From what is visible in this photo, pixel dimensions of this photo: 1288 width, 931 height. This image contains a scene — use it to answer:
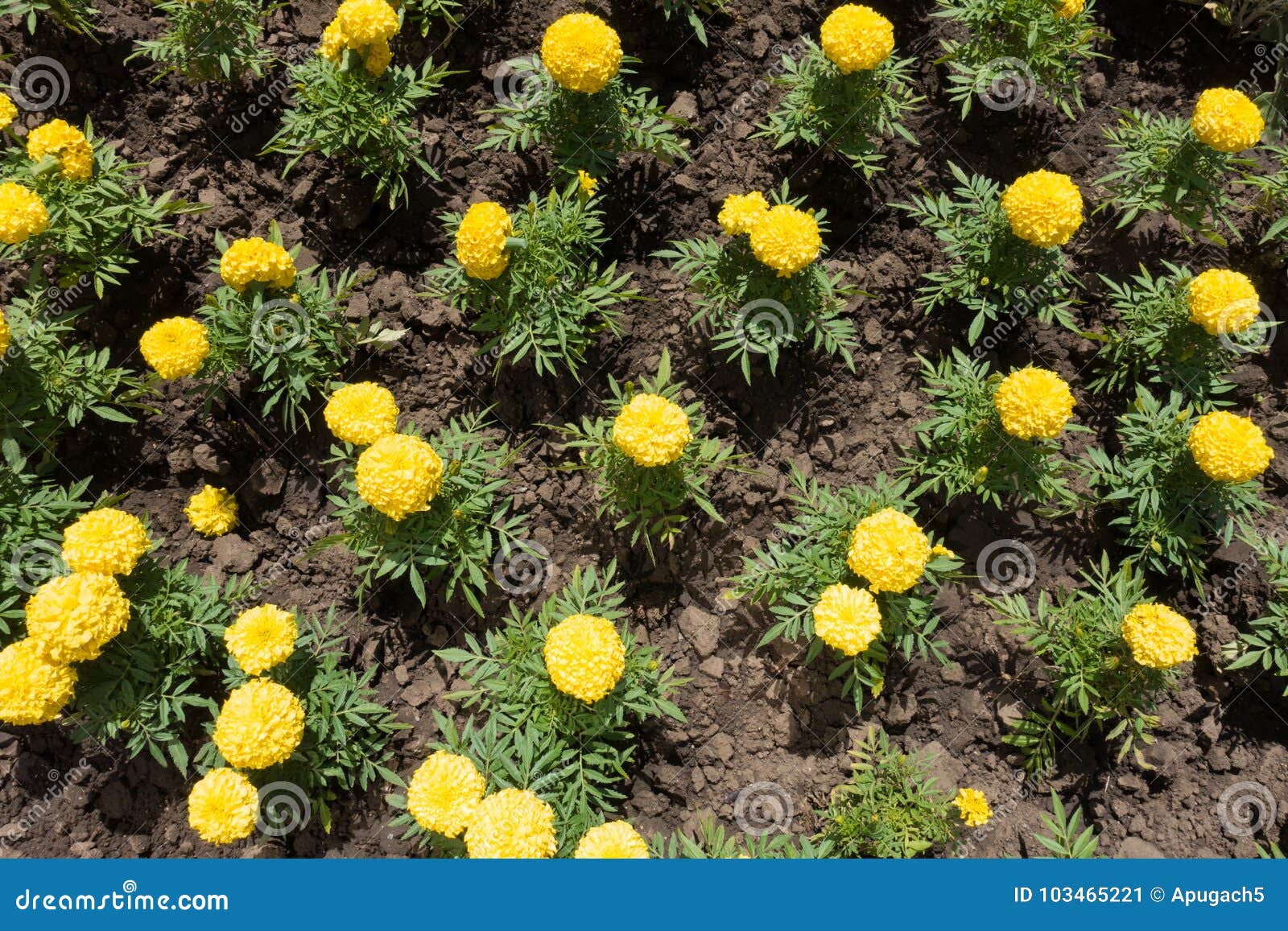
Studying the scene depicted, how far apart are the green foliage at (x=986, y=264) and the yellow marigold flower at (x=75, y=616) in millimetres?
5831

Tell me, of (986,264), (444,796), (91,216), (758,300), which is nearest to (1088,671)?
(986,264)

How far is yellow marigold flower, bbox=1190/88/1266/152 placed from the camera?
16.6ft

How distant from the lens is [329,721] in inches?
204

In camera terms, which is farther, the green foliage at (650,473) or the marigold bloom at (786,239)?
the green foliage at (650,473)

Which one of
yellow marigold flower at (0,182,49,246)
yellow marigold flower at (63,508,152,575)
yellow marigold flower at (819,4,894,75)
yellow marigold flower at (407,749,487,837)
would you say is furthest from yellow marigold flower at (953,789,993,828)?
yellow marigold flower at (0,182,49,246)

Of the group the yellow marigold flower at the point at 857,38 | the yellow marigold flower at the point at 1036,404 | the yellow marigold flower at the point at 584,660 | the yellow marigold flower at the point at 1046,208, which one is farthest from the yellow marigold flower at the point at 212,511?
the yellow marigold flower at the point at 1046,208

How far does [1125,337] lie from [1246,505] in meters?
1.49

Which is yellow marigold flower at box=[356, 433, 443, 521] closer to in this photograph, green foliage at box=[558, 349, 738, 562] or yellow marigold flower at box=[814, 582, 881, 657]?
green foliage at box=[558, 349, 738, 562]

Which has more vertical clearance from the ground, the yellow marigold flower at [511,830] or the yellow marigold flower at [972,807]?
the yellow marigold flower at [511,830]

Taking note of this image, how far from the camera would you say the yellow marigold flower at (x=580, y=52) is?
4840 millimetres

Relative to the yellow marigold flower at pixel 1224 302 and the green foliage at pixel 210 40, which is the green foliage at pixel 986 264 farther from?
the green foliage at pixel 210 40

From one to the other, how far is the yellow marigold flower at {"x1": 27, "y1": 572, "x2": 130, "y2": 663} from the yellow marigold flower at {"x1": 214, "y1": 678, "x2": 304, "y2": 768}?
0.88m

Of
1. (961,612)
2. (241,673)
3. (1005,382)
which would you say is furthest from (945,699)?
(241,673)

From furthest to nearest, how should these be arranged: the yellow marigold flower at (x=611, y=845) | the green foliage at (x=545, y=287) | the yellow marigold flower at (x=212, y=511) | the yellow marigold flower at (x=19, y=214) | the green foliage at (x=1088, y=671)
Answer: the yellow marigold flower at (x=212, y=511)
the green foliage at (x=545, y=287)
the green foliage at (x=1088, y=671)
the yellow marigold flower at (x=19, y=214)
the yellow marigold flower at (x=611, y=845)
